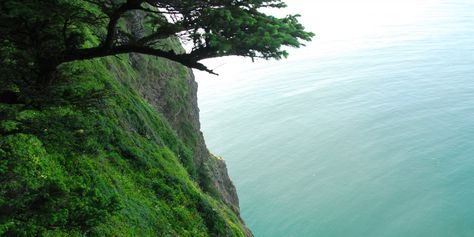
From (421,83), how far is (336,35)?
149 ft

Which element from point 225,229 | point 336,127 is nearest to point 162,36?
point 225,229

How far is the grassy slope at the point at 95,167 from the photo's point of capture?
7.00 metres

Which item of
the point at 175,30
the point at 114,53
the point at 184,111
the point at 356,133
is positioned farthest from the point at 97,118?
the point at 356,133

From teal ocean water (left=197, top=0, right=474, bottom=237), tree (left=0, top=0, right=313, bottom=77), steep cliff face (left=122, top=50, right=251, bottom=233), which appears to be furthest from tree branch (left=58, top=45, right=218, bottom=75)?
teal ocean water (left=197, top=0, right=474, bottom=237)

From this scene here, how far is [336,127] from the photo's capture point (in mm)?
68000

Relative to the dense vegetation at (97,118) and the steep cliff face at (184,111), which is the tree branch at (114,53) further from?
the steep cliff face at (184,111)

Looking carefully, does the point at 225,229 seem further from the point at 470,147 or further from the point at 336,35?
the point at 336,35

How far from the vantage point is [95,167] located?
50.8 ft

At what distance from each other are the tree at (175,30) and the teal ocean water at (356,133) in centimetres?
3787

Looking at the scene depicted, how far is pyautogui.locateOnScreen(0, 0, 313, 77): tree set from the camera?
303 inches

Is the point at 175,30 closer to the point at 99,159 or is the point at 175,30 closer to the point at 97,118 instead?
the point at 99,159

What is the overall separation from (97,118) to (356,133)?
2085 inches

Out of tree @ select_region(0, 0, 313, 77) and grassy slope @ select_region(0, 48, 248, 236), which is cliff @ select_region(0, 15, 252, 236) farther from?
tree @ select_region(0, 0, 313, 77)

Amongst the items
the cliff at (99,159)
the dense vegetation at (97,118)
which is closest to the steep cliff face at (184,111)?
the cliff at (99,159)
